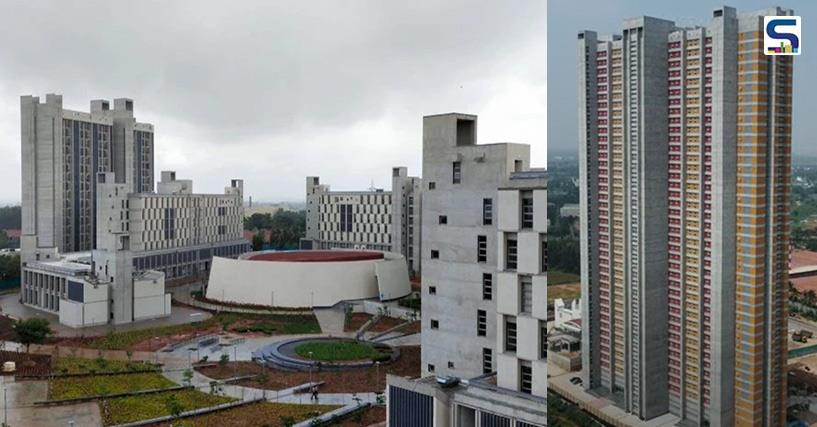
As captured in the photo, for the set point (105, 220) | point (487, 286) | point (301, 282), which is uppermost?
point (105, 220)

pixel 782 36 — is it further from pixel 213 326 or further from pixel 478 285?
pixel 213 326

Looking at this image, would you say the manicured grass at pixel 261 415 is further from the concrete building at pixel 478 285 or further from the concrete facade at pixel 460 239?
the concrete facade at pixel 460 239

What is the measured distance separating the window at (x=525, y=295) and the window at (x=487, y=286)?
4.55 feet

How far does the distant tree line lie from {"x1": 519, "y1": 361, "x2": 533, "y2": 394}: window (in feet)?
95.4

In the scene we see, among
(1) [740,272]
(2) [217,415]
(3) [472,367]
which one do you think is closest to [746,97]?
(1) [740,272]

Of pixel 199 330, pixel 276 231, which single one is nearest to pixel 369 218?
pixel 276 231

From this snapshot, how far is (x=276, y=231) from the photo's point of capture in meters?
37.8

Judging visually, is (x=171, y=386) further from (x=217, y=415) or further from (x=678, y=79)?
(x=678, y=79)

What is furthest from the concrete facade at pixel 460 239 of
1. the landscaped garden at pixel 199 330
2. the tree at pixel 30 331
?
the tree at pixel 30 331

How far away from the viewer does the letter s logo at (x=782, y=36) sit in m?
3.29

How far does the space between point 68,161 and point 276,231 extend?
439 inches

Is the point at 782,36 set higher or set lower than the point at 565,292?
higher

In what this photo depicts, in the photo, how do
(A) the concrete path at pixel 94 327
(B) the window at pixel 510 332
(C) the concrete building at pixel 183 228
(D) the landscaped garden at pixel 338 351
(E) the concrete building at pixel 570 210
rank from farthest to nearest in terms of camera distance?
(C) the concrete building at pixel 183 228 < (A) the concrete path at pixel 94 327 < (D) the landscaped garden at pixel 338 351 < (B) the window at pixel 510 332 < (E) the concrete building at pixel 570 210

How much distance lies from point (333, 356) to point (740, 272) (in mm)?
11957
